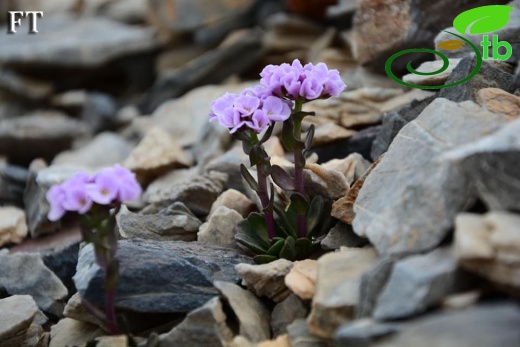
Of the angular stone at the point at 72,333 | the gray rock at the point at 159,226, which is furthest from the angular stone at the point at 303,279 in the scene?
the gray rock at the point at 159,226

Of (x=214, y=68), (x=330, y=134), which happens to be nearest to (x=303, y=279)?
(x=330, y=134)

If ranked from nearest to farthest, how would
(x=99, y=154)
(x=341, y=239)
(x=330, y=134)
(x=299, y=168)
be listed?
(x=341, y=239) → (x=299, y=168) → (x=330, y=134) → (x=99, y=154)

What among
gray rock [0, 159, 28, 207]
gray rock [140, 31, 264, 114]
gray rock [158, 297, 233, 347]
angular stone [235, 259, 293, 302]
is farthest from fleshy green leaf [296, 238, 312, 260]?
gray rock [140, 31, 264, 114]

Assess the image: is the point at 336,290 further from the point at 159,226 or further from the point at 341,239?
the point at 159,226

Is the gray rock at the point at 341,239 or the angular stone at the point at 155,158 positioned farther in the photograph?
the angular stone at the point at 155,158

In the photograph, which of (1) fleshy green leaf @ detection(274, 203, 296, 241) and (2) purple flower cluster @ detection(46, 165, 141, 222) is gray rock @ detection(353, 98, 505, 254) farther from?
(2) purple flower cluster @ detection(46, 165, 141, 222)

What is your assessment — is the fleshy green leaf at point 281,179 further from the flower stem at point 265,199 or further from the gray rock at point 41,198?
the gray rock at point 41,198
